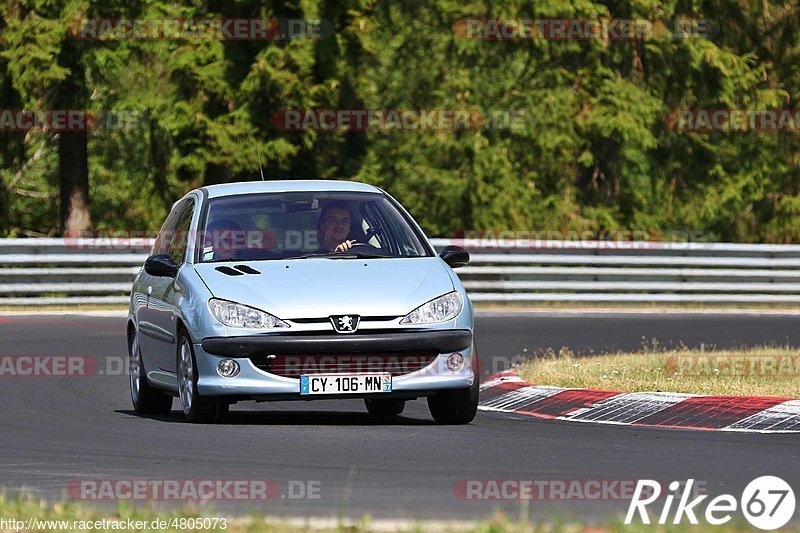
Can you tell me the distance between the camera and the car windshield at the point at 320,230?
1213cm

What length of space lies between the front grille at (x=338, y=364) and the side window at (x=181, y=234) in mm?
1550

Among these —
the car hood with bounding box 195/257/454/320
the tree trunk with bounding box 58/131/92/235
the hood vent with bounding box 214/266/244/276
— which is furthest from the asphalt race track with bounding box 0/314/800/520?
the tree trunk with bounding box 58/131/92/235

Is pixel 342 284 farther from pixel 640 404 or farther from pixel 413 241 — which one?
pixel 640 404

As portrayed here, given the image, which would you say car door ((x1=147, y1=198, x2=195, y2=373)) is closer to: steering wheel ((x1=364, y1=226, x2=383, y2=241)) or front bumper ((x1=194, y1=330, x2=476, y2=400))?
front bumper ((x1=194, y1=330, x2=476, y2=400))

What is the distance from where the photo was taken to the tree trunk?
35.4 metres

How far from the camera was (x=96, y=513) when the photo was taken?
7.51m

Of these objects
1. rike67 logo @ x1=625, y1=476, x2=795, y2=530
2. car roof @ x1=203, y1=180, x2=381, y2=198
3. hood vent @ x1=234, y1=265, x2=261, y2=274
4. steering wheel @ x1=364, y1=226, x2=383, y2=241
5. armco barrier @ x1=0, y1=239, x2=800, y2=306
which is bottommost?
armco barrier @ x1=0, y1=239, x2=800, y2=306

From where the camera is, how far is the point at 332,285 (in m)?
11.3

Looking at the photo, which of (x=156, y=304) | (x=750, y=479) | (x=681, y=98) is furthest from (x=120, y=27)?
(x=750, y=479)

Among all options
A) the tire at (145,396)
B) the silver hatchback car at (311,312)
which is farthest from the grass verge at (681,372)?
the tire at (145,396)

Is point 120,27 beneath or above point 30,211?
above

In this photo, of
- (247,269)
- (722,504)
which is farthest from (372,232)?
(722,504)

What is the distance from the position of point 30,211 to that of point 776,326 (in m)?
27.1

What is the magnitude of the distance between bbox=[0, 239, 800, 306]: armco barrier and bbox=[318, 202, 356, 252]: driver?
1475 cm
